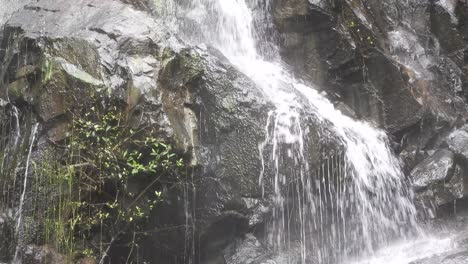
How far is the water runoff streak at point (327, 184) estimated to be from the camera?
21.6 ft

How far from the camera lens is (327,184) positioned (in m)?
6.89

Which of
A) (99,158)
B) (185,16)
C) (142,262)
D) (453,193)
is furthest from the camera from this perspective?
(185,16)

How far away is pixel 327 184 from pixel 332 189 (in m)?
0.12

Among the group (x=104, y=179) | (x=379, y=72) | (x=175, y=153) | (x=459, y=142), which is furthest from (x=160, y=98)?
(x=459, y=142)

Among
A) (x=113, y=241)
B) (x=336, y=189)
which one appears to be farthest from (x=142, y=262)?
(x=336, y=189)

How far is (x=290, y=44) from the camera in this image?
9.44 metres

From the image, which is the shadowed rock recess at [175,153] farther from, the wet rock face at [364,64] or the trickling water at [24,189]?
the wet rock face at [364,64]

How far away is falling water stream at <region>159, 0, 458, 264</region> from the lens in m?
6.61

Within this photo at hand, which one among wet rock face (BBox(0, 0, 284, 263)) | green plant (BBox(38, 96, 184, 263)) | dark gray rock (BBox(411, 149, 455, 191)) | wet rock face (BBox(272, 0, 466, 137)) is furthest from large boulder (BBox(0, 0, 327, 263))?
wet rock face (BBox(272, 0, 466, 137))

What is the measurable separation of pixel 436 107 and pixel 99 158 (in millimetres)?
6446

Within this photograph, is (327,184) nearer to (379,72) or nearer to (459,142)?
(459,142)

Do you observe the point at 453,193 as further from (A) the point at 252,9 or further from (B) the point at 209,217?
(A) the point at 252,9

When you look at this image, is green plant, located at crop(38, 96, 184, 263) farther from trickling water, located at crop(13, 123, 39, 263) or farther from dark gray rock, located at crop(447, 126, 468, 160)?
dark gray rock, located at crop(447, 126, 468, 160)

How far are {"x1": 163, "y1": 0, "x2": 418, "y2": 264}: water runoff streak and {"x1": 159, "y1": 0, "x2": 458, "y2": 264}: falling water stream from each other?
0.01 meters
